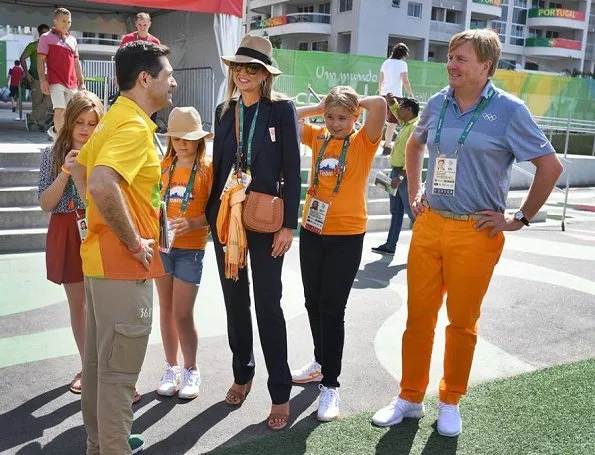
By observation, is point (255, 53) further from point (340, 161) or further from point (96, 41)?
point (96, 41)

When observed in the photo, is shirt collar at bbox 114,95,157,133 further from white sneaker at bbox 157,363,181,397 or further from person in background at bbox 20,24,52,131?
person in background at bbox 20,24,52,131

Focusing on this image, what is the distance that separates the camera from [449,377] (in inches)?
137

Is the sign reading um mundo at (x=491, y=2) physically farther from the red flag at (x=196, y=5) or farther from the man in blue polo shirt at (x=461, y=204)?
the man in blue polo shirt at (x=461, y=204)

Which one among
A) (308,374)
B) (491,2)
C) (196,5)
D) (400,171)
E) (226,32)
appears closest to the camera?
(308,374)

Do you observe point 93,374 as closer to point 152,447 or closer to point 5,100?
point 152,447

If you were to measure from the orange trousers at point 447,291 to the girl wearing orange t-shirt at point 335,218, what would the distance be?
398 mm

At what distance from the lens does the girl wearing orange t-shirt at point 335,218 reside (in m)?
3.64

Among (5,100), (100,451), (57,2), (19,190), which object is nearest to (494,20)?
(5,100)

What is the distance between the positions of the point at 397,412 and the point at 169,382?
1387 mm

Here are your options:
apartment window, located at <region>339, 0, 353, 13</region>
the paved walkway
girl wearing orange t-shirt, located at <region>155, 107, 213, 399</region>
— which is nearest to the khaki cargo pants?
the paved walkway

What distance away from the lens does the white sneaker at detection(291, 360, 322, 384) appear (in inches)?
160

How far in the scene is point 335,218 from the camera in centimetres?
369

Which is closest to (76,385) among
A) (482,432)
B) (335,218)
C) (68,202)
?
(68,202)

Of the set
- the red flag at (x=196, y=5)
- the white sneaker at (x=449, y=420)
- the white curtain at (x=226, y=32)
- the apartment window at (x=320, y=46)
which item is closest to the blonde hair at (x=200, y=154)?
the white sneaker at (x=449, y=420)
